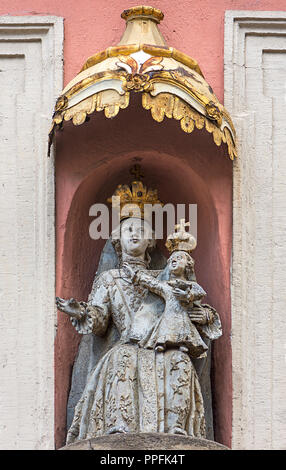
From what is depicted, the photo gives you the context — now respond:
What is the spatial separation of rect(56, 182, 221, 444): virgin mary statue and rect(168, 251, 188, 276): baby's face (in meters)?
0.11

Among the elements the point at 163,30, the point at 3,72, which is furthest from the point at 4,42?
the point at 163,30

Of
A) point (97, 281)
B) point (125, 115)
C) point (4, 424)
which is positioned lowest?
point (4, 424)

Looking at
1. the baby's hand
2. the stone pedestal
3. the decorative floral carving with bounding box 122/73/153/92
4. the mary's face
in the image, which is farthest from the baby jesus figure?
the decorative floral carving with bounding box 122/73/153/92

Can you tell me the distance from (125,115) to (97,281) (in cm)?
75

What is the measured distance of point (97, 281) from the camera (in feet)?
29.5

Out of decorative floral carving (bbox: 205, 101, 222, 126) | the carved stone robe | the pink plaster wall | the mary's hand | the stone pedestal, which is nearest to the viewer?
the stone pedestal

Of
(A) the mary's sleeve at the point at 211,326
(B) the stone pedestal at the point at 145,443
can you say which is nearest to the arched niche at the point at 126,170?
(A) the mary's sleeve at the point at 211,326

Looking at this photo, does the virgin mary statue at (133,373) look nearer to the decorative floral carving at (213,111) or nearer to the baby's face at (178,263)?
the baby's face at (178,263)

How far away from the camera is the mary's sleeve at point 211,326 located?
28.7ft

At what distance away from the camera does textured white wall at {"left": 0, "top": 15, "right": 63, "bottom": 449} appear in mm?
8883

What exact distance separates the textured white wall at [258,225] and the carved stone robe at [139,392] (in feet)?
0.83

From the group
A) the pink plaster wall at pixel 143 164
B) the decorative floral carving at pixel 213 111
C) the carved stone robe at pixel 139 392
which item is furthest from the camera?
the pink plaster wall at pixel 143 164

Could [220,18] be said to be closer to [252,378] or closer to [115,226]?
[115,226]

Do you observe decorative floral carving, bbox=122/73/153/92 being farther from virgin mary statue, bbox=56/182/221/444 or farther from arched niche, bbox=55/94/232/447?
virgin mary statue, bbox=56/182/221/444
